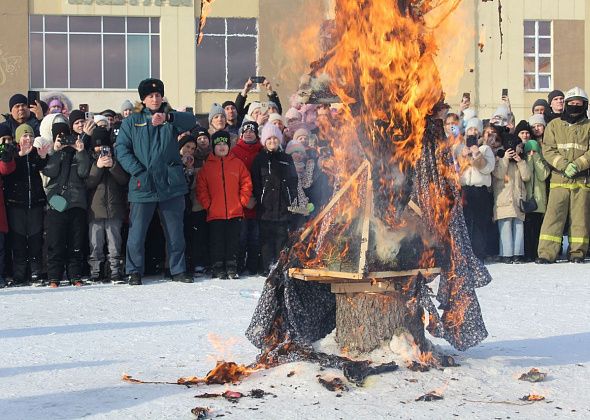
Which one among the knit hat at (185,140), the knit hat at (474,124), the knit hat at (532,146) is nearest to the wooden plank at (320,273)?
the knit hat at (185,140)

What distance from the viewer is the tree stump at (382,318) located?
593cm

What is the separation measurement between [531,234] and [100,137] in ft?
20.2

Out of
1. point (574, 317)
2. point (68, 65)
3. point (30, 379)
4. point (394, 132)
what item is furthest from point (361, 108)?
point (68, 65)

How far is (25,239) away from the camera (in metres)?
10.8

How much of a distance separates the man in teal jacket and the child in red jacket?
22.7 inches

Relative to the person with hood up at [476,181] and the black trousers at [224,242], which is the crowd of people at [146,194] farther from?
the person with hood up at [476,181]

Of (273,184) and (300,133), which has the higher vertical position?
(300,133)

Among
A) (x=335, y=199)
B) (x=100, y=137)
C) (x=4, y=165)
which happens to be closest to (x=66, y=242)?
(x=4, y=165)

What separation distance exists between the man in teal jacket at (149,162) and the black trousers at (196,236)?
73 cm

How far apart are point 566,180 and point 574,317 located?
500 centimetres

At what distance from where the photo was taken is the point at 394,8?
5660 mm

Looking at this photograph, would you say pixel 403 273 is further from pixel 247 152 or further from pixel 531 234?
pixel 531 234

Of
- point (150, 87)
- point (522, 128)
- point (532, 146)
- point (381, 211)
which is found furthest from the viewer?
point (522, 128)

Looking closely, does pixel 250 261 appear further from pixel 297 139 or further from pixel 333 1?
pixel 333 1
